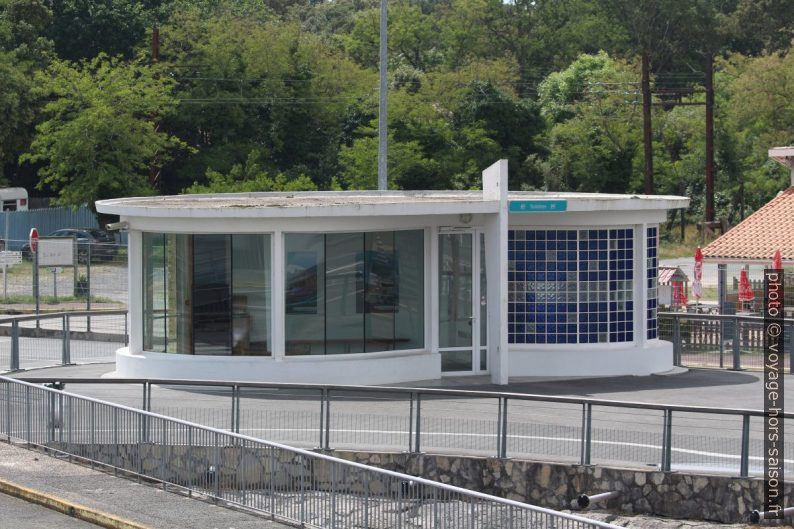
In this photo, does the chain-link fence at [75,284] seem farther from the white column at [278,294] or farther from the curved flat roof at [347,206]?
the white column at [278,294]

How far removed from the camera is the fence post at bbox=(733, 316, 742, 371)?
81.8ft

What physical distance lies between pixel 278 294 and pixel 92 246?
24.1 meters

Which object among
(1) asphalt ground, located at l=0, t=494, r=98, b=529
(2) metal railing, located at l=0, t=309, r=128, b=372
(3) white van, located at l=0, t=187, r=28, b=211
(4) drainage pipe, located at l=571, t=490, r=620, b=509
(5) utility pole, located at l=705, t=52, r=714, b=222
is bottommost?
(4) drainage pipe, located at l=571, t=490, r=620, b=509

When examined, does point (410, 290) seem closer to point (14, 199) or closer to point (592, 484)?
point (592, 484)

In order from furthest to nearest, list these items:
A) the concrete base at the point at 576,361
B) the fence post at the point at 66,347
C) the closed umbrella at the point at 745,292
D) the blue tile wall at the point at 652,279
Result: the closed umbrella at the point at 745,292
the fence post at the point at 66,347
the blue tile wall at the point at 652,279
the concrete base at the point at 576,361

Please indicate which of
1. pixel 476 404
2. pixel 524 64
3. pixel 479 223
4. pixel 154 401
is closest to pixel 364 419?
pixel 476 404

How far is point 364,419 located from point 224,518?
11.7ft

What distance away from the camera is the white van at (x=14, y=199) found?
64.3 meters

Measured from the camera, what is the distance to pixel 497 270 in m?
22.7

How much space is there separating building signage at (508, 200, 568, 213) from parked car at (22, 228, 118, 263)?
18.5 m

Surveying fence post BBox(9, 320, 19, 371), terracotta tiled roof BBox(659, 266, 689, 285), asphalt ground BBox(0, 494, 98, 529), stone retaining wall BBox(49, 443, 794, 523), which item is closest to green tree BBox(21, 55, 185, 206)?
terracotta tiled roof BBox(659, 266, 689, 285)

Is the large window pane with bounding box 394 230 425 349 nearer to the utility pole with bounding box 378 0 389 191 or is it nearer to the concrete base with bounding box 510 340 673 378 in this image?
the concrete base with bounding box 510 340 673 378

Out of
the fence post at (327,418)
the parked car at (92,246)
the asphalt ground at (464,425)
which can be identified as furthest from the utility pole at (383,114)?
the fence post at (327,418)

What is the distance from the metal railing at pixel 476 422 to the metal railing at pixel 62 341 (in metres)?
7.90
